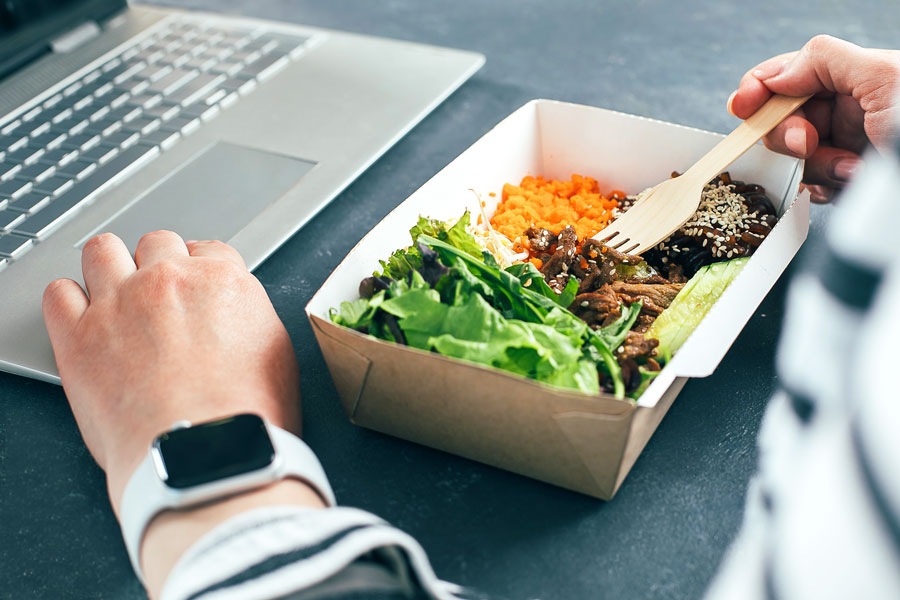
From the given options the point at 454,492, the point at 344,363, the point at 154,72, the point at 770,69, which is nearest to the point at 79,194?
the point at 154,72

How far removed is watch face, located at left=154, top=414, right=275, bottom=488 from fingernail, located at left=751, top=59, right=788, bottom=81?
0.78 meters

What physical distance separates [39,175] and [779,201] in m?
1.00

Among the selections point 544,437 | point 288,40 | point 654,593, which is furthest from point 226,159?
point 654,593

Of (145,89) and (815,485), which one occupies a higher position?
(815,485)

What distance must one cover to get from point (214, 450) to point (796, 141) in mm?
777

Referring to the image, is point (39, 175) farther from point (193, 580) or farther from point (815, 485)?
point (815, 485)

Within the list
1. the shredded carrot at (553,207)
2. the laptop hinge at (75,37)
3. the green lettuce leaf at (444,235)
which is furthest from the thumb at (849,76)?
the laptop hinge at (75,37)

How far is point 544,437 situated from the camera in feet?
1.92

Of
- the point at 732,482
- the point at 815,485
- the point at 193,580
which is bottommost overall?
the point at 732,482

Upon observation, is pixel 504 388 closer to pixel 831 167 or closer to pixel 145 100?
pixel 831 167

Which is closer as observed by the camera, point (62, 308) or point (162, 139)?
point (62, 308)

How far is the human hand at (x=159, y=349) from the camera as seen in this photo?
0.61 m

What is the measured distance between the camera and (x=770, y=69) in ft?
3.15

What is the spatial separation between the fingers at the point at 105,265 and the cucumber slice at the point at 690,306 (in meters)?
0.54
